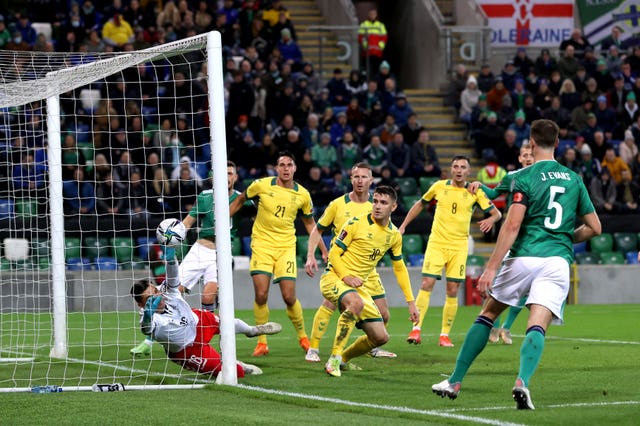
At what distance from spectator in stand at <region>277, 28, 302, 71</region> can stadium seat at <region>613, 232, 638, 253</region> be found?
8315 mm

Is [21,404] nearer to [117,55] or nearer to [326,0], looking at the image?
[117,55]

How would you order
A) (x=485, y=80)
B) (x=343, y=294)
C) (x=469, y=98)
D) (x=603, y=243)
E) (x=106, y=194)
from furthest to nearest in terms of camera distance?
(x=485, y=80)
(x=469, y=98)
(x=603, y=243)
(x=106, y=194)
(x=343, y=294)

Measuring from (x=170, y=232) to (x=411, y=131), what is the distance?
16638 millimetres

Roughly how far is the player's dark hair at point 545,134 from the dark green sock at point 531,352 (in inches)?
54.1

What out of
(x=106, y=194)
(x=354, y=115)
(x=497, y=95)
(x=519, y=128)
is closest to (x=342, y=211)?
(x=106, y=194)

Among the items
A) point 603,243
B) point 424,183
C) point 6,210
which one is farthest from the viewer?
point 603,243

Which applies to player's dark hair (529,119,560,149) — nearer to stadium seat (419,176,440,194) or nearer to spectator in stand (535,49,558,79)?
stadium seat (419,176,440,194)

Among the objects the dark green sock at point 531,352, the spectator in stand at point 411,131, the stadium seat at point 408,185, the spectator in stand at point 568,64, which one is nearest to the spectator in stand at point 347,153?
the stadium seat at point 408,185

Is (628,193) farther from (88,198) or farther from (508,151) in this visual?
(88,198)

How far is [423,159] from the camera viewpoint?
26469 mm

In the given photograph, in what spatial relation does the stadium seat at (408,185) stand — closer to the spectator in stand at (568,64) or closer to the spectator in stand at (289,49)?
the spectator in stand at (289,49)

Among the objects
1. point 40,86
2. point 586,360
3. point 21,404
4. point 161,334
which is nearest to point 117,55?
point 40,86

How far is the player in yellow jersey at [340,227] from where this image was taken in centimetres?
1259

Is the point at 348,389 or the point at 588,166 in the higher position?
the point at 588,166
